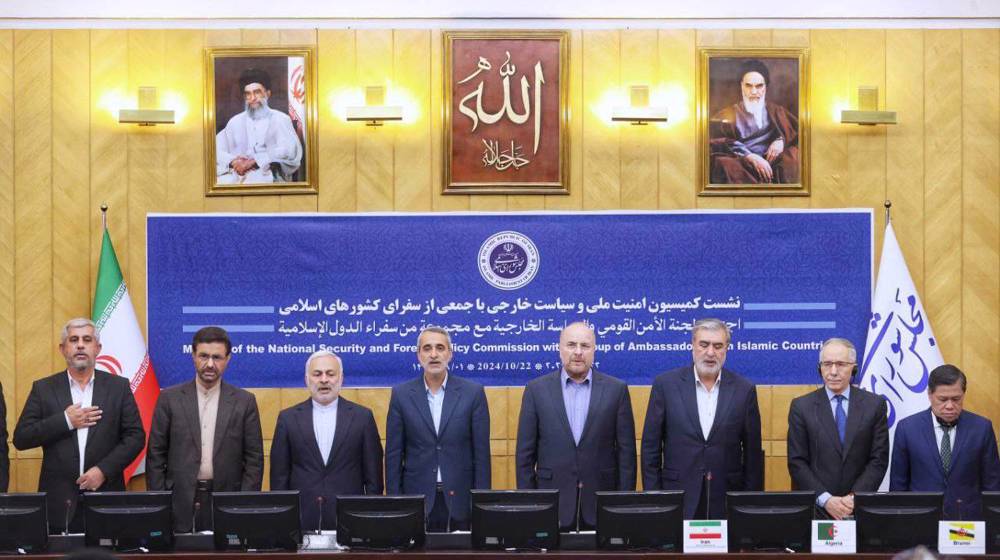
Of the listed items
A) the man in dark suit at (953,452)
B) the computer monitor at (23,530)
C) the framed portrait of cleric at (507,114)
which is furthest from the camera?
the framed portrait of cleric at (507,114)

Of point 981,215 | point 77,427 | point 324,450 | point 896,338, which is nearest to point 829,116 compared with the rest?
point 981,215

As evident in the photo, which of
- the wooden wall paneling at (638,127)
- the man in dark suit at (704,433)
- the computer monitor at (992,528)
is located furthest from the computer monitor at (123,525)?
the wooden wall paneling at (638,127)

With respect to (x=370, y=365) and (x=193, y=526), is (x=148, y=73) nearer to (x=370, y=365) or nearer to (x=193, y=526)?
(x=370, y=365)

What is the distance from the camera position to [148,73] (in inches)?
254

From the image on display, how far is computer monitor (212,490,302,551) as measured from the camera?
13.4ft

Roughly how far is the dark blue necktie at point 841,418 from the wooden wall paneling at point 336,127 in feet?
9.73

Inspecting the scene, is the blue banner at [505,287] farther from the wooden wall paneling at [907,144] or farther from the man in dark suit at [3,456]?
the man in dark suit at [3,456]

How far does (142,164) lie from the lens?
21.1ft

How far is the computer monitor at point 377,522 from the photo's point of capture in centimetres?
407

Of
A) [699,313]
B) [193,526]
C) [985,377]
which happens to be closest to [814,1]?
[699,313]

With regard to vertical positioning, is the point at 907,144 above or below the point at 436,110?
below

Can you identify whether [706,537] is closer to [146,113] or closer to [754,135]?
[754,135]

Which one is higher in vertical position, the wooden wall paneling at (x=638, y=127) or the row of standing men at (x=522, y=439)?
the wooden wall paneling at (x=638, y=127)

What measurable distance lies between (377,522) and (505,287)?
2.61 meters
